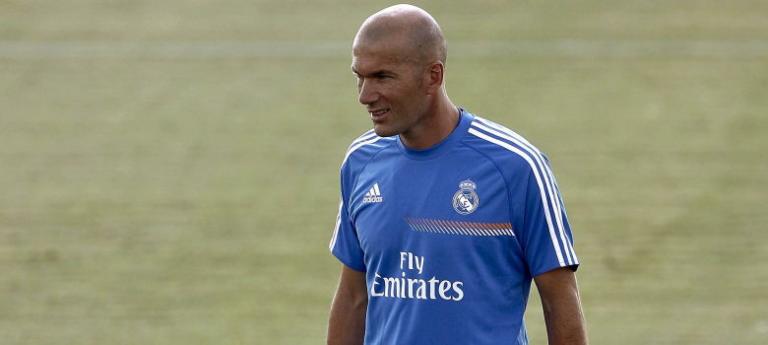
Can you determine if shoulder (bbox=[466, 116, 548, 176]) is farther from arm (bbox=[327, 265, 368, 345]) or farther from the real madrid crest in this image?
arm (bbox=[327, 265, 368, 345])

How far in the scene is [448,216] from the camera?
4086 millimetres

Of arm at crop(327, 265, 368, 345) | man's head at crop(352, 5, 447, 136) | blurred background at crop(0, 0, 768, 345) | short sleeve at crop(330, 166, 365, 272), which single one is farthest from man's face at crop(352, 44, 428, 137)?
blurred background at crop(0, 0, 768, 345)

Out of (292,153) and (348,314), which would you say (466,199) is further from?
(292,153)

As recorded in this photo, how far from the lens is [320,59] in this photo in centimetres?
1515

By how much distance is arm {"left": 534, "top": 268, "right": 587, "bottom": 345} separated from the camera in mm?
4082

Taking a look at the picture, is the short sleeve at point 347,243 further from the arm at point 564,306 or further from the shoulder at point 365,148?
the arm at point 564,306

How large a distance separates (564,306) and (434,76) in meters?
0.77

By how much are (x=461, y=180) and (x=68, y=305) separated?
5486 mm

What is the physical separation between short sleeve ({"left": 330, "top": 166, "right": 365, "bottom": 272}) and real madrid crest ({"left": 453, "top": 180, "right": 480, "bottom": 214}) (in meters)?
0.46

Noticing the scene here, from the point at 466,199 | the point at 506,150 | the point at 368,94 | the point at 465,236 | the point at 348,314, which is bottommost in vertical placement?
the point at 348,314

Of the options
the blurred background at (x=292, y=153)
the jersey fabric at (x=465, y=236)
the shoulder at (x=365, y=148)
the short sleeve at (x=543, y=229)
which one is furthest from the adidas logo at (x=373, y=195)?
the blurred background at (x=292, y=153)

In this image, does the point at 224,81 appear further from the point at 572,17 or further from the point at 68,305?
the point at 68,305

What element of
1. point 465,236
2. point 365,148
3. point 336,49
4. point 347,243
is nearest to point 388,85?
point 365,148

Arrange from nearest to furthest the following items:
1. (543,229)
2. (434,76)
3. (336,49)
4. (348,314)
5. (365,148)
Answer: (543,229) → (434,76) → (365,148) → (348,314) → (336,49)
